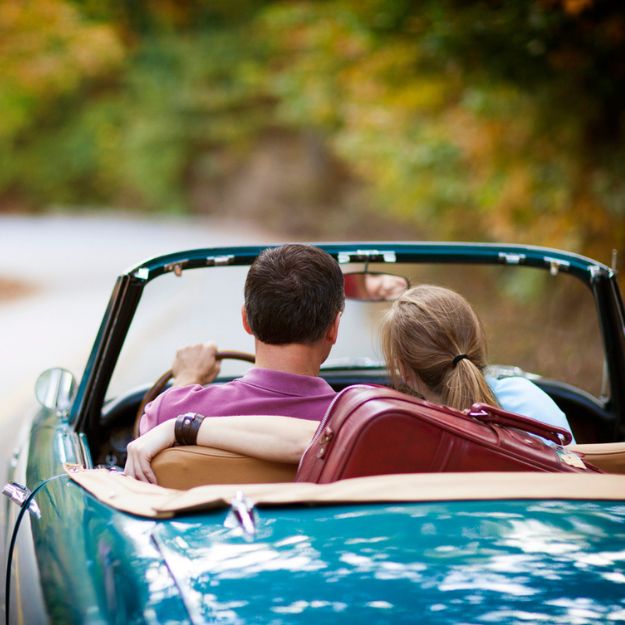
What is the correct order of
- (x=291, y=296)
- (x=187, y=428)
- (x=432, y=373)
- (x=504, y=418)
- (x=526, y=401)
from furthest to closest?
(x=526, y=401)
(x=432, y=373)
(x=291, y=296)
(x=187, y=428)
(x=504, y=418)

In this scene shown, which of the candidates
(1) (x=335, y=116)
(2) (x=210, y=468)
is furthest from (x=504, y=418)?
(1) (x=335, y=116)

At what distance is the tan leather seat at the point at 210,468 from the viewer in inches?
92.6

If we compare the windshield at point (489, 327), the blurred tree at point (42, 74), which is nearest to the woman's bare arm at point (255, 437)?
the windshield at point (489, 327)

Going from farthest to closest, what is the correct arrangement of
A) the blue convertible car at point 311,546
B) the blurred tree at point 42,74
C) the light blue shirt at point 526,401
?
the blurred tree at point 42,74
the light blue shirt at point 526,401
the blue convertible car at point 311,546

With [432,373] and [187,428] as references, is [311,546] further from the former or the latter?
[432,373]

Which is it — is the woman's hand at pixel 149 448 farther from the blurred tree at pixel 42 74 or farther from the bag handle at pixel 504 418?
the blurred tree at pixel 42 74

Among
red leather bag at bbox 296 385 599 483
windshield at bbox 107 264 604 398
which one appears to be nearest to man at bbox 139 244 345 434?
red leather bag at bbox 296 385 599 483

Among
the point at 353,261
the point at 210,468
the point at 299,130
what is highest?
the point at 299,130

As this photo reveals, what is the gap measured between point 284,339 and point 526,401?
714 millimetres

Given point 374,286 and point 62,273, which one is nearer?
point 374,286

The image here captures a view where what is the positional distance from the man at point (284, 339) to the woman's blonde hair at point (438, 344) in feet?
0.59

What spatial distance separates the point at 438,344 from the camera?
2.65 m

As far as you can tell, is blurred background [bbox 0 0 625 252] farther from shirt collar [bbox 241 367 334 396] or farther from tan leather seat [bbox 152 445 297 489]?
tan leather seat [bbox 152 445 297 489]

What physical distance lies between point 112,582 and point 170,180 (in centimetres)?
4186
